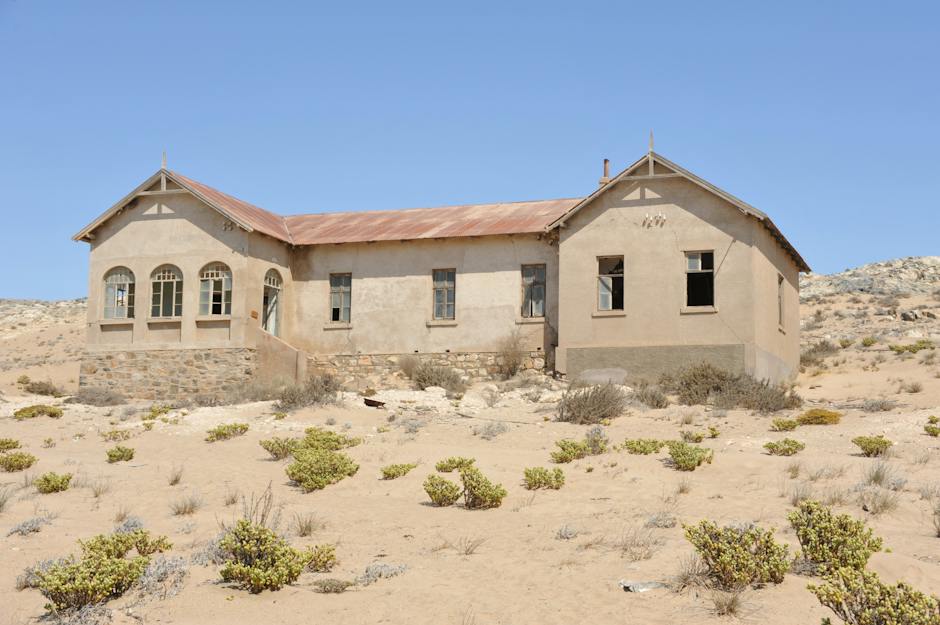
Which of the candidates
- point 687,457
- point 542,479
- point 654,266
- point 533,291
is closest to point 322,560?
point 542,479

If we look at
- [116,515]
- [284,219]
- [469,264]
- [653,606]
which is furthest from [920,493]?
[284,219]

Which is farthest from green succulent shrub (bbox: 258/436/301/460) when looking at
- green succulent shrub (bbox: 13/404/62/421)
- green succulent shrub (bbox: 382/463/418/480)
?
green succulent shrub (bbox: 13/404/62/421)

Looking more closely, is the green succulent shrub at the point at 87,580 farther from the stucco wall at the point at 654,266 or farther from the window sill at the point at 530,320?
the window sill at the point at 530,320

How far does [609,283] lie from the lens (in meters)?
23.9

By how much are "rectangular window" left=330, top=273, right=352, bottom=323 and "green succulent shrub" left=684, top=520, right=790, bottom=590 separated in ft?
63.3

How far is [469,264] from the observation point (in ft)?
84.5

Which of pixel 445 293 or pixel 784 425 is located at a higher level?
pixel 445 293

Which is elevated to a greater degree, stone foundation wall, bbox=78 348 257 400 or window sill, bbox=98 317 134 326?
window sill, bbox=98 317 134 326

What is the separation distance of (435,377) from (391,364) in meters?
2.13

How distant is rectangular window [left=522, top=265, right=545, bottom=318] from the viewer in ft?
82.4

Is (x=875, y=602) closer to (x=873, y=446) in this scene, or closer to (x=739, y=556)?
(x=739, y=556)

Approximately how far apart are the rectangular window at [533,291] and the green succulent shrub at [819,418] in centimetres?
842

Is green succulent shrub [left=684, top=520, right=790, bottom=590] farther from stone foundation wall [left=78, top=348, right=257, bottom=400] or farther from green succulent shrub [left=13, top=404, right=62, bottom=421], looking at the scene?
stone foundation wall [left=78, top=348, right=257, bottom=400]

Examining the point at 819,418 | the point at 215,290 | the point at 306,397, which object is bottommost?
the point at 819,418
